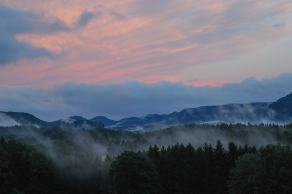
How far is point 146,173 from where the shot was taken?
15788 cm

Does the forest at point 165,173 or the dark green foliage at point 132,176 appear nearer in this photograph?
the forest at point 165,173

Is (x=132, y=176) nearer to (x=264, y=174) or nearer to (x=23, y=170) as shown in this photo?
(x=264, y=174)

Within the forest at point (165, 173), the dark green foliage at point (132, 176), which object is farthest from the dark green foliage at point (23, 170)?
the dark green foliage at point (132, 176)

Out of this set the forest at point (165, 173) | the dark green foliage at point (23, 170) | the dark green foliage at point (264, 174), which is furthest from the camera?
the dark green foliage at point (23, 170)

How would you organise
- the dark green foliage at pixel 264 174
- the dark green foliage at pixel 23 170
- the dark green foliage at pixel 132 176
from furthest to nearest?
the dark green foliage at pixel 23 170, the dark green foliage at pixel 132 176, the dark green foliage at pixel 264 174

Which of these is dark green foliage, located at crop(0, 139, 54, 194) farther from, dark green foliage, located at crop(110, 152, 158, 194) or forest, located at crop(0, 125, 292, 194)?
dark green foliage, located at crop(110, 152, 158, 194)

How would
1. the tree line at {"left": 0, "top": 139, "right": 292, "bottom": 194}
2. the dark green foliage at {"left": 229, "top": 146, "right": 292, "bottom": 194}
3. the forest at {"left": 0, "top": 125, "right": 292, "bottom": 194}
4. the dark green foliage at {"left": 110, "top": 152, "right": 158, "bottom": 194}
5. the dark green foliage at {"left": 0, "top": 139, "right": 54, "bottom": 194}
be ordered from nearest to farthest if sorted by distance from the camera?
the dark green foliage at {"left": 229, "top": 146, "right": 292, "bottom": 194} → the tree line at {"left": 0, "top": 139, "right": 292, "bottom": 194} → the forest at {"left": 0, "top": 125, "right": 292, "bottom": 194} → the dark green foliage at {"left": 110, "top": 152, "right": 158, "bottom": 194} → the dark green foliage at {"left": 0, "top": 139, "right": 54, "bottom": 194}

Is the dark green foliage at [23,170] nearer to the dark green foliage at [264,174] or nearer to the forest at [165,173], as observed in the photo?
the forest at [165,173]

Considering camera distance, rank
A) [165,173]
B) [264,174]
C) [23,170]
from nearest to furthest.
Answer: [264,174] < [165,173] < [23,170]

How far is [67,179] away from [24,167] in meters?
18.3

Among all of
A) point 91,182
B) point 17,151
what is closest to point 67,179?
point 91,182

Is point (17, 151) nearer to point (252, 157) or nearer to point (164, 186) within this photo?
point (164, 186)

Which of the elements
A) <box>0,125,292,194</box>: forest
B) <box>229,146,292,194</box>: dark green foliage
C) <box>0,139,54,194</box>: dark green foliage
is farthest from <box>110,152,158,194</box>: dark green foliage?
<box>0,139,54,194</box>: dark green foliage

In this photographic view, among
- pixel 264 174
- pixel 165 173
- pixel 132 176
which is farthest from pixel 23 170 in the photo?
pixel 264 174
